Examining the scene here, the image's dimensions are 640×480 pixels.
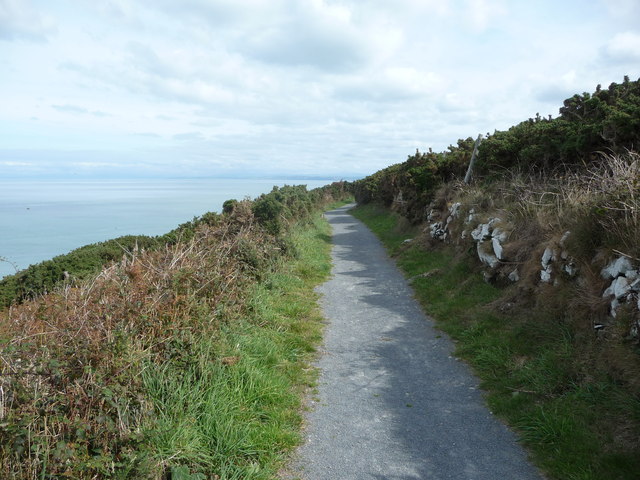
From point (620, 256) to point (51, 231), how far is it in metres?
27.1

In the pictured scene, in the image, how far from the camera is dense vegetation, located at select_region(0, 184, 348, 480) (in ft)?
10.8

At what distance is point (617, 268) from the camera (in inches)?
200

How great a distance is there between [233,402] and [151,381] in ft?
3.07

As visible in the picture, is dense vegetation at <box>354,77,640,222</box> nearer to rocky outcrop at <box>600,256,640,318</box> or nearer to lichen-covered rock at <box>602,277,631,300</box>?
rocky outcrop at <box>600,256,640,318</box>

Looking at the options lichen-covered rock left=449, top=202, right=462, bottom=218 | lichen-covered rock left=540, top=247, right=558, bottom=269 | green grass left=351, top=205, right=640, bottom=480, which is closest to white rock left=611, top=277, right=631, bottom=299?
green grass left=351, top=205, right=640, bottom=480

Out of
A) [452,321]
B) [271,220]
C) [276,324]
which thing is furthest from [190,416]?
[271,220]

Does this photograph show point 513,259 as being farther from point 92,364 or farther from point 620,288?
point 92,364

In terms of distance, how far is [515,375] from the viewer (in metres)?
5.41

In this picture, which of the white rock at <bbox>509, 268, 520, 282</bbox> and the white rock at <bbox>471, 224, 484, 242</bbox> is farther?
the white rock at <bbox>471, 224, 484, 242</bbox>

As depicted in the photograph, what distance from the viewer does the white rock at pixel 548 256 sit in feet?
21.7

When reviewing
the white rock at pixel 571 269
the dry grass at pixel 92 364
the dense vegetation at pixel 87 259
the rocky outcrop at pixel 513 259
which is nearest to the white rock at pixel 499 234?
the rocky outcrop at pixel 513 259

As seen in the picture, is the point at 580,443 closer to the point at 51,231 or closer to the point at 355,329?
the point at 355,329

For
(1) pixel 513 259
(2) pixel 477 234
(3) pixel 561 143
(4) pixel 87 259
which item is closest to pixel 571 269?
(1) pixel 513 259

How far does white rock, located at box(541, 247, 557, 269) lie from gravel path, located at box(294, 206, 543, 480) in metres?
2.05
